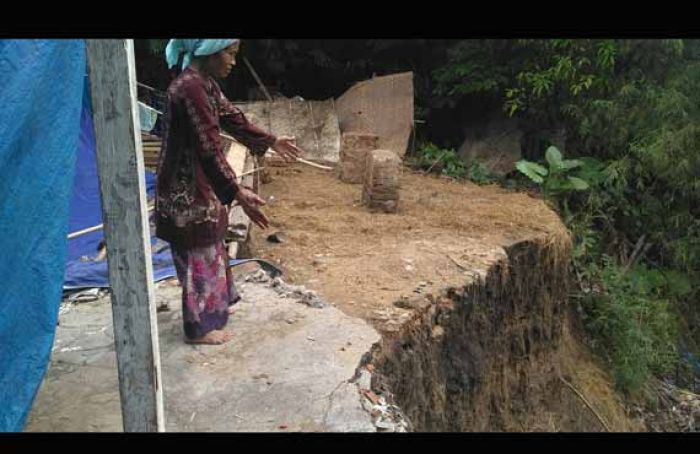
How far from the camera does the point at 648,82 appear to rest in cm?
927

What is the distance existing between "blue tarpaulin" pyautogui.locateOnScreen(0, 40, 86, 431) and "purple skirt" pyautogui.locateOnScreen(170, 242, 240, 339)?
0.80 meters

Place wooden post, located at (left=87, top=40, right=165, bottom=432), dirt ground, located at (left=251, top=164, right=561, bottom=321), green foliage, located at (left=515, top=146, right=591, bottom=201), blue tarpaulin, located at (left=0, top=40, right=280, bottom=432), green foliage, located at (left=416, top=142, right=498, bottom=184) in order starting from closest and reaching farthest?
wooden post, located at (left=87, top=40, right=165, bottom=432) → blue tarpaulin, located at (left=0, top=40, right=280, bottom=432) → dirt ground, located at (left=251, top=164, right=561, bottom=321) → green foliage, located at (left=515, top=146, right=591, bottom=201) → green foliage, located at (left=416, top=142, right=498, bottom=184)

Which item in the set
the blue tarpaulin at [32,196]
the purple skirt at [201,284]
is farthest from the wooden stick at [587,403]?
the blue tarpaulin at [32,196]

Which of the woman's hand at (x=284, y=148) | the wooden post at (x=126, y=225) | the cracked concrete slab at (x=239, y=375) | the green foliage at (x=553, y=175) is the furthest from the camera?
the green foliage at (x=553, y=175)

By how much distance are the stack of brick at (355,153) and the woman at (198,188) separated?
498 cm

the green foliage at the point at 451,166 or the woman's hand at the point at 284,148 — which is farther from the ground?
the woman's hand at the point at 284,148

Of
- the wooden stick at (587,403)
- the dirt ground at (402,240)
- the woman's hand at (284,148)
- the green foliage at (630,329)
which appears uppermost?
the woman's hand at (284,148)

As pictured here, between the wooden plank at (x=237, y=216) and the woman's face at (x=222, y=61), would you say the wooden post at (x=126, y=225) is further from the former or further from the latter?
the wooden plank at (x=237, y=216)

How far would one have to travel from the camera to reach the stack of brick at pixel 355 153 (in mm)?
8641

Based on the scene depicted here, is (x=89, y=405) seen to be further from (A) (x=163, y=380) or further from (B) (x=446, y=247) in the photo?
(B) (x=446, y=247)

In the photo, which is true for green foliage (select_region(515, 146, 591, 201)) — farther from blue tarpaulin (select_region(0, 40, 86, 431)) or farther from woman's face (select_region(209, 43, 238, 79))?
blue tarpaulin (select_region(0, 40, 86, 431))

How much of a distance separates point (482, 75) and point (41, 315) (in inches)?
345

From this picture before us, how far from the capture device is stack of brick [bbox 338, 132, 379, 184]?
28.3 feet

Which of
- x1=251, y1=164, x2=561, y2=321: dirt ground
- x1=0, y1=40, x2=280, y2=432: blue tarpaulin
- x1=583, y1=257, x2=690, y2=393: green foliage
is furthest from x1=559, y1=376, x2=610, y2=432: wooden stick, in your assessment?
x1=0, y1=40, x2=280, y2=432: blue tarpaulin
